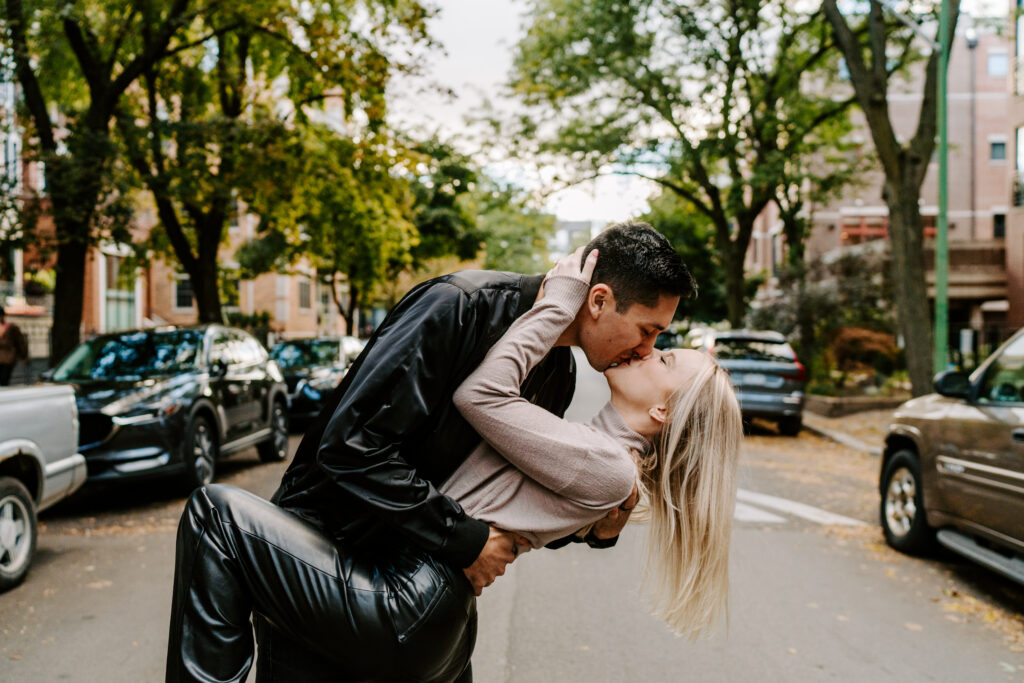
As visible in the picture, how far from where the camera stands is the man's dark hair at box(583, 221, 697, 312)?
204 centimetres

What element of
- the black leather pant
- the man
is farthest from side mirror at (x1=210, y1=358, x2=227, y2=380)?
the black leather pant

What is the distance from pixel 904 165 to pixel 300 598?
1218 centimetres

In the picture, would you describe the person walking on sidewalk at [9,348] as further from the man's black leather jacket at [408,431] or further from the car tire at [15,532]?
the man's black leather jacket at [408,431]

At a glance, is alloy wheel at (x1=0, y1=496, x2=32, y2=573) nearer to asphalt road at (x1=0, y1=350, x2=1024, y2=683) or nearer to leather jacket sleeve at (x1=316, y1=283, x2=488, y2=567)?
asphalt road at (x1=0, y1=350, x2=1024, y2=683)

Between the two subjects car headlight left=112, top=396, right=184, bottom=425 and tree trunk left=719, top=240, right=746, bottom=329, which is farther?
tree trunk left=719, top=240, right=746, bottom=329

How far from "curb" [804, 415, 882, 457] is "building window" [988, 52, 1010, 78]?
107ft

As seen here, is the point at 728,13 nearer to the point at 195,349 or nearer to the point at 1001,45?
the point at 195,349

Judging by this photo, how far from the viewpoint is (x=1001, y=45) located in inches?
1555

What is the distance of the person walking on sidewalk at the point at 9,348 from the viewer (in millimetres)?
12789

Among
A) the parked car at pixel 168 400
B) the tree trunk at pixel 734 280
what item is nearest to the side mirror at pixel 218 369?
the parked car at pixel 168 400

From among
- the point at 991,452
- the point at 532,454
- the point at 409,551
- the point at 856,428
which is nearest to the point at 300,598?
the point at 409,551

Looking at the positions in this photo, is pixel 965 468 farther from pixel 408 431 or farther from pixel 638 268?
pixel 408 431

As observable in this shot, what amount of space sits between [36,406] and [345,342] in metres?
10.2

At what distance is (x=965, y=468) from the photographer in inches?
219
